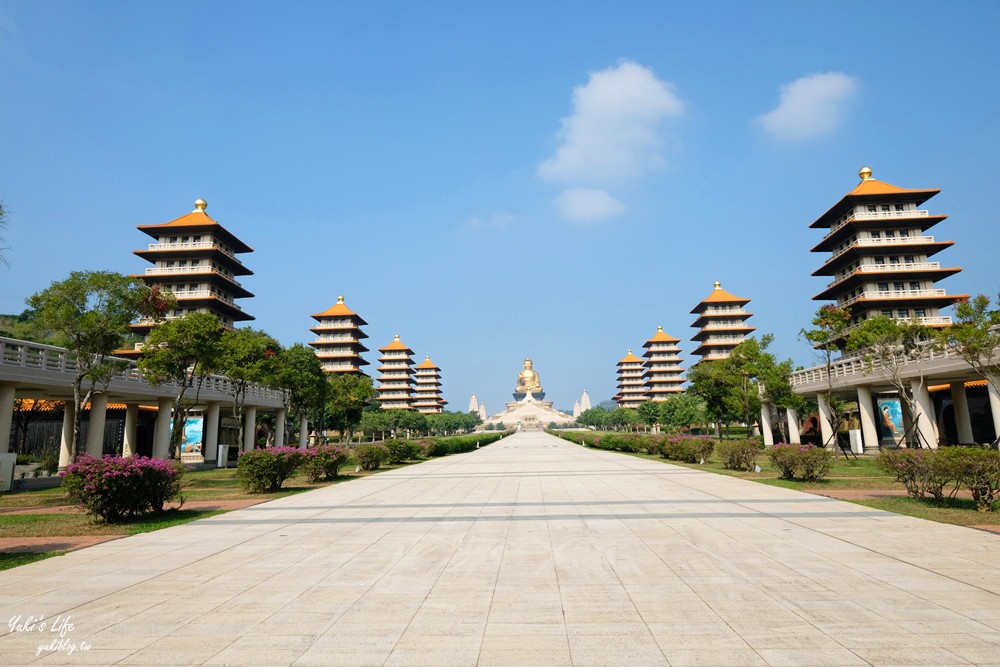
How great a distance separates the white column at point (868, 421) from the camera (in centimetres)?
3091

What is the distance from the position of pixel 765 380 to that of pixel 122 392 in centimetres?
3398

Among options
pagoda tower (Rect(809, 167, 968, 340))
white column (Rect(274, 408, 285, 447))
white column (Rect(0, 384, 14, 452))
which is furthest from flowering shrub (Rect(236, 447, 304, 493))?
pagoda tower (Rect(809, 167, 968, 340))

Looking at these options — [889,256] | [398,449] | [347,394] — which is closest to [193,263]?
[347,394]

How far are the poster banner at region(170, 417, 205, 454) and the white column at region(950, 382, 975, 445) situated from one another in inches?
1671

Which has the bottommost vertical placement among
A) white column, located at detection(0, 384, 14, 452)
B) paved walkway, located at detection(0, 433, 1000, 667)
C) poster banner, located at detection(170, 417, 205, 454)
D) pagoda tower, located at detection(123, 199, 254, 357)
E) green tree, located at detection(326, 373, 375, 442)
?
paved walkway, located at detection(0, 433, 1000, 667)

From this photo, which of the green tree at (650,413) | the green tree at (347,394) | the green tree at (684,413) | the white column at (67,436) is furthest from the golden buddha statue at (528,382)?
the white column at (67,436)

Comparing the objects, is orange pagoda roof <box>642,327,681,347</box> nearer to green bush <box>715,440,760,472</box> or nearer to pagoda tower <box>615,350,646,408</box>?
pagoda tower <box>615,350,646,408</box>

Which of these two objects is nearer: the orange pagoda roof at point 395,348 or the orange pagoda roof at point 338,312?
the orange pagoda roof at point 338,312

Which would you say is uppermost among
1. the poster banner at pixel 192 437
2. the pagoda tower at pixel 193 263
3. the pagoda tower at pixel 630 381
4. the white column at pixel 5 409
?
the pagoda tower at pixel 193 263

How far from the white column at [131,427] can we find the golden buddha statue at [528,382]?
12830 cm

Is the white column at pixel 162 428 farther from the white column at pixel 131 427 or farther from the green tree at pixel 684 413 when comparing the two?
the green tree at pixel 684 413

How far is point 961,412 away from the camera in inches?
1126

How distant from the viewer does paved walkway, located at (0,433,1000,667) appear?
433cm

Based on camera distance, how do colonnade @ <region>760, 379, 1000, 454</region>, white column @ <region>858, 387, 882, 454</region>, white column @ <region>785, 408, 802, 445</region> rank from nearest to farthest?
colonnade @ <region>760, 379, 1000, 454</region>
white column @ <region>858, 387, 882, 454</region>
white column @ <region>785, 408, 802, 445</region>
